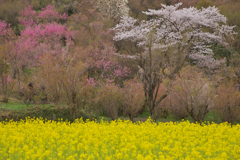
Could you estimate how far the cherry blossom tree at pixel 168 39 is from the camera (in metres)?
14.8

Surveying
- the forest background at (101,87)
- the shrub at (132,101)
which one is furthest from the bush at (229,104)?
the shrub at (132,101)

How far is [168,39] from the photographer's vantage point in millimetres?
20938

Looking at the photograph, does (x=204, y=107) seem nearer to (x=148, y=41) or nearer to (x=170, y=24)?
(x=148, y=41)

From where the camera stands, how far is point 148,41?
14.2 metres

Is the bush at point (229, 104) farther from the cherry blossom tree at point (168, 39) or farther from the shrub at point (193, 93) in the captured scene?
the cherry blossom tree at point (168, 39)

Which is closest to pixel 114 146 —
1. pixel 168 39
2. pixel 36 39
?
pixel 168 39

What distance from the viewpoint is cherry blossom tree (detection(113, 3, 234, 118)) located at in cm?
1477

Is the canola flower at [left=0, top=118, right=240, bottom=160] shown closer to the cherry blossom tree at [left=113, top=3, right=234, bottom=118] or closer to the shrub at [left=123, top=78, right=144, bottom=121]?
the cherry blossom tree at [left=113, top=3, right=234, bottom=118]

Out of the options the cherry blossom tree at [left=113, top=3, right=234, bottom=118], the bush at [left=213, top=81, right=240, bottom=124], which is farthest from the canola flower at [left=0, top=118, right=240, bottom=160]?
the cherry blossom tree at [left=113, top=3, right=234, bottom=118]

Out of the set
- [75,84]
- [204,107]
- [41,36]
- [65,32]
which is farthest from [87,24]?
[204,107]

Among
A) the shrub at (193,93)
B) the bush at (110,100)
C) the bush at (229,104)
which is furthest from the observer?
the bush at (110,100)

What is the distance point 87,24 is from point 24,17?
14.8 meters

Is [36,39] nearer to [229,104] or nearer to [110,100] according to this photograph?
[110,100]

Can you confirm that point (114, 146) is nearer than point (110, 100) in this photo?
Yes
